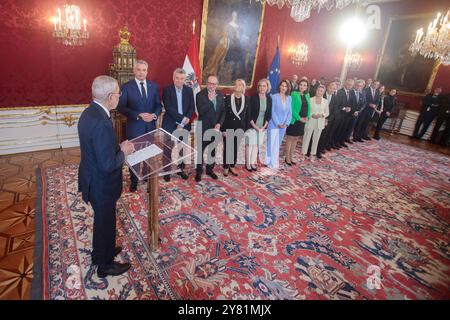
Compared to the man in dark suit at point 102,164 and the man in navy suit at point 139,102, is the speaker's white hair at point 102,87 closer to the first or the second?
the man in dark suit at point 102,164

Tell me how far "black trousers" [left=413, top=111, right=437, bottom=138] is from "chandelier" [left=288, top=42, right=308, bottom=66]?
4.94 m

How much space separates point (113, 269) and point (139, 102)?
2.36m

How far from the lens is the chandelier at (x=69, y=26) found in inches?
180

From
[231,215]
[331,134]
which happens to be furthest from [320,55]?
[231,215]

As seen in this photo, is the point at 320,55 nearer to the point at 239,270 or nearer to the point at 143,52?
the point at 143,52

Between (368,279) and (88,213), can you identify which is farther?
(88,213)

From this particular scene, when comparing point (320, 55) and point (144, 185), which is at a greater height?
point (320, 55)

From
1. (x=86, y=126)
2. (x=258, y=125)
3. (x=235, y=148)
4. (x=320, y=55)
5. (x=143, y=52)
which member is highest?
(x=320, y=55)

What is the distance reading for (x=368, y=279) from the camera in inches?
110

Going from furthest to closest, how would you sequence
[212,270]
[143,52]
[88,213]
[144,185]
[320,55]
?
1. [320,55]
2. [143,52]
3. [144,185]
4. [88,213]
5. [212,270]

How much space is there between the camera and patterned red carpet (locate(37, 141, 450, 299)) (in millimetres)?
2520

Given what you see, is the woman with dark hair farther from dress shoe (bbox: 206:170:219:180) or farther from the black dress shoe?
the black dress shoe

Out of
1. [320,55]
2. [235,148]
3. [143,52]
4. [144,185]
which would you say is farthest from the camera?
[320,55]
